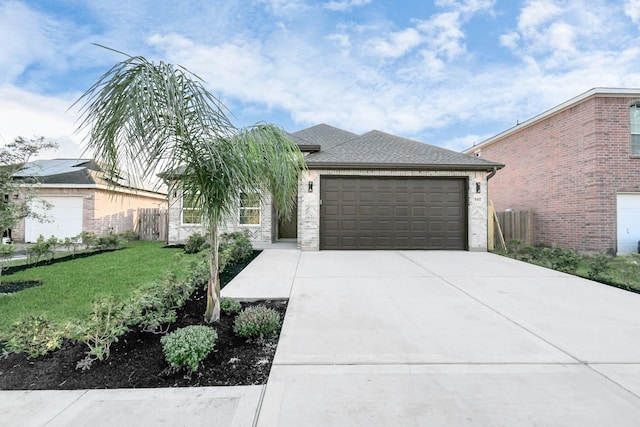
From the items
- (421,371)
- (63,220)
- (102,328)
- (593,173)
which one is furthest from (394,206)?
(63,220)

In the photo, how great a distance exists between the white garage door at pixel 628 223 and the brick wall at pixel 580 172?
0.29m

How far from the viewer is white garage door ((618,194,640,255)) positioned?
31.2ft

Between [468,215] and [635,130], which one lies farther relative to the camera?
[635,130]

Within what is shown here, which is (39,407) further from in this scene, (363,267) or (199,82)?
(363,267)

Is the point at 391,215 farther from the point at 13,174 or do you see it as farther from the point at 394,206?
the point at 13,174

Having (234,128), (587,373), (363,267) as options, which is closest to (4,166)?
(234,128)

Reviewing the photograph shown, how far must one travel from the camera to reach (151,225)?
1327 centimetres

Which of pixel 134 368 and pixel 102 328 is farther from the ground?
pixel 102 328

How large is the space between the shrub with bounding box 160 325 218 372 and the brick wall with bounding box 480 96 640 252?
12.4 m

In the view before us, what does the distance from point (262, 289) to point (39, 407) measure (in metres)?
3.02

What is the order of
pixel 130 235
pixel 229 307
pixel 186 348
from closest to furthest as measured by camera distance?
pixel 186 348, pixel 229 307, pixel 130 235

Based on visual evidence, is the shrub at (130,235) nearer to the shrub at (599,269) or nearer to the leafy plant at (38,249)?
the leafy plant at (38,249)

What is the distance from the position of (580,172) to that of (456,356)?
36.9 feet

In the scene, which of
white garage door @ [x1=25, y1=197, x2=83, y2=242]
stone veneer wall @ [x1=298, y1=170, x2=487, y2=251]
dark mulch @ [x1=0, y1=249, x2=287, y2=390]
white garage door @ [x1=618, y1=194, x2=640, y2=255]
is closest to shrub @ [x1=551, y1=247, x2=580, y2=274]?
stone veneer wall @ [x1=298, y1=170, x2=487, y2=251]
